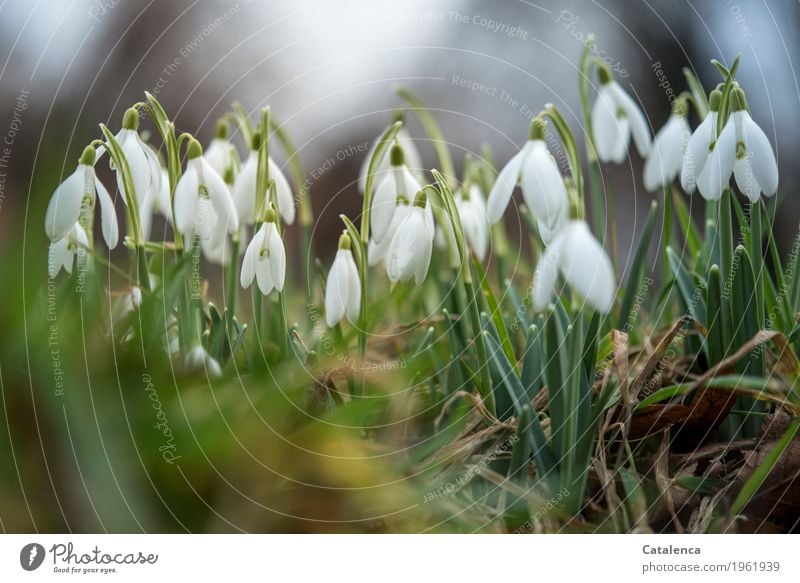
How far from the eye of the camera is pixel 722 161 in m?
0.65

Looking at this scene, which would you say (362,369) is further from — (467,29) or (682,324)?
(467,29)

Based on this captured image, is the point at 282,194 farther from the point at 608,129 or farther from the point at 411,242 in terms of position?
the point at 608,129

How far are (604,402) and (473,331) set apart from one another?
14 cm

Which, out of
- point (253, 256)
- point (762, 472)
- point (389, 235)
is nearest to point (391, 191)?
point (389, 235)

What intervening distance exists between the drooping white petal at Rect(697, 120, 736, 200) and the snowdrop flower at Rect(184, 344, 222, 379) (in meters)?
0.49

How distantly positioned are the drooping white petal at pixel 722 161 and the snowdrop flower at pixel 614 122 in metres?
0.14

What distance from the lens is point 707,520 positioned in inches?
23.7

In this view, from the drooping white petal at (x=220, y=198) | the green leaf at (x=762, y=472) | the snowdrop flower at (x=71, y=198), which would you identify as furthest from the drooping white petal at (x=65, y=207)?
the green leaf at (x=762, y=472)

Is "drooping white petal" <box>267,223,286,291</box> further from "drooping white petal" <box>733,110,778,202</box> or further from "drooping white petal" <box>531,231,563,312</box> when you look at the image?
"drooping white petal" <box>733,110,778,202</box>

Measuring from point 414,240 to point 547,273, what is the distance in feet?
0.41

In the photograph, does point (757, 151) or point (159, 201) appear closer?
point (757, 151)
